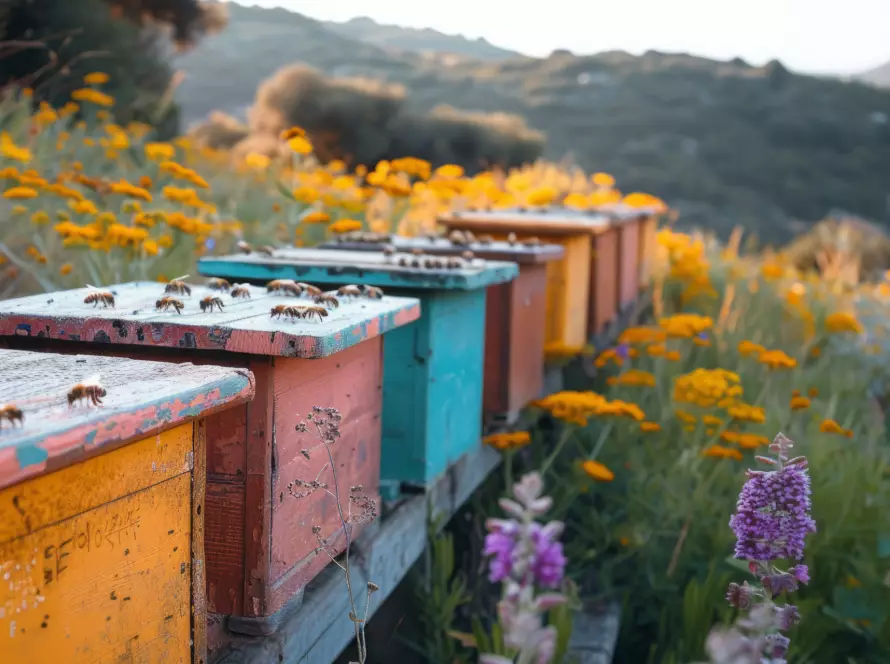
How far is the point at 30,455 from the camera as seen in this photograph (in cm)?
103

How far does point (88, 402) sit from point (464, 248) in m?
2.37

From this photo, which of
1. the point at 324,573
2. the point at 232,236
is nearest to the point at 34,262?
the point at 232,236

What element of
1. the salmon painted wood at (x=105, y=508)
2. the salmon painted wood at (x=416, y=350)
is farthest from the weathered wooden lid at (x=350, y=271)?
the salmon painted wood at (x=105, y=508)

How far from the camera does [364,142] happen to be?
16.0 metres

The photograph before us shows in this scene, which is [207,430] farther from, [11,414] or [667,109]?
[667,109]

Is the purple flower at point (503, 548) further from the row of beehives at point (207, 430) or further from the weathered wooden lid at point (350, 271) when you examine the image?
the weathered wooden lid at point (350, 271)

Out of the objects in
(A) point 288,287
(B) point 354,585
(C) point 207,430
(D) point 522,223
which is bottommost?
(B) point 354,585

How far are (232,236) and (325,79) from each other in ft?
39.7

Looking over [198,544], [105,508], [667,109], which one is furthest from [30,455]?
[667,109]

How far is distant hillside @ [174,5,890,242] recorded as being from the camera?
42531mm

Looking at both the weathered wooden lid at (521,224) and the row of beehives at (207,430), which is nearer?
the row of beehives at (207,430)

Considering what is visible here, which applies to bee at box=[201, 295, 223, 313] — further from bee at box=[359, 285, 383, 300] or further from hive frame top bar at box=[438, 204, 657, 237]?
hive frame top bar at box=[438, 204, 657, 237]

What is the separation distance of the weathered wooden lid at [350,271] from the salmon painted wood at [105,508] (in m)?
1.16

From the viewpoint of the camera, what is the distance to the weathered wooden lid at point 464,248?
3.43 meters
